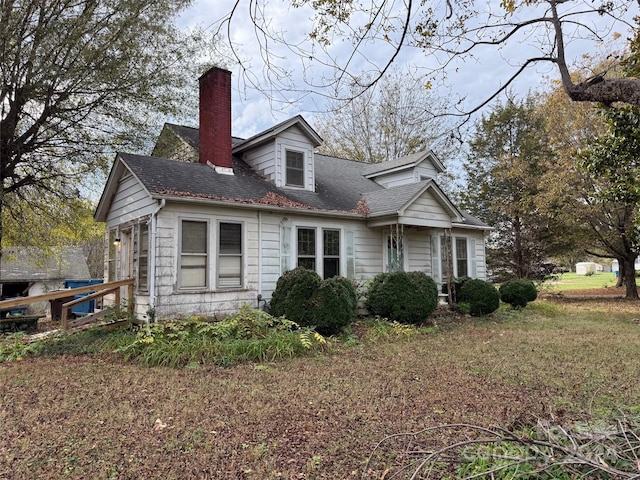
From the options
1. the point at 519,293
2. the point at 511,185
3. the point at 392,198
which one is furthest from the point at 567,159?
the point at 392,198

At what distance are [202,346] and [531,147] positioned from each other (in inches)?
741

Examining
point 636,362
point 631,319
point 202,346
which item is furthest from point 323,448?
point 631,319

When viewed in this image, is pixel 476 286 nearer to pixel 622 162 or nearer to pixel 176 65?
pixel 622 162

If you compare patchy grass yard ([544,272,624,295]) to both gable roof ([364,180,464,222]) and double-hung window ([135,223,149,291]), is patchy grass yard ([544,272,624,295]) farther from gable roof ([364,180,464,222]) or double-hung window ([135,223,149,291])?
double-hung window ([135,223,149,291])

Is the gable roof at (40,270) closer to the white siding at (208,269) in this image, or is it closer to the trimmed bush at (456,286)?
the white siding at (208,269)

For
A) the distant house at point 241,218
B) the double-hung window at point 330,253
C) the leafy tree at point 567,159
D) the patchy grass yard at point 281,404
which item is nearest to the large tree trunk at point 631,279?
the leafy tree at point 567,159

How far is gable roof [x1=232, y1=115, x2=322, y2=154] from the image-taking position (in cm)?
1094

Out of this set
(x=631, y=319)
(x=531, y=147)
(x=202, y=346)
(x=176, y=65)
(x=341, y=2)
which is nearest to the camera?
(x=341, y=2)

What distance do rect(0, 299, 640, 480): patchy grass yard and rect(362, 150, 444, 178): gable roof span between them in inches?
312

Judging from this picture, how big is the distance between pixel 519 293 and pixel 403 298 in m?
5.75

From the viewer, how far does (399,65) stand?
471cm

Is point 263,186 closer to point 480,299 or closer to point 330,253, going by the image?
point 330,253

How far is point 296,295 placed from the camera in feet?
28.0

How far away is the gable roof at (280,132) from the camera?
1094 centimetres
